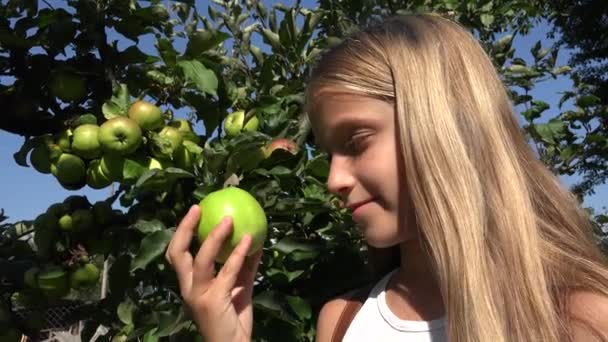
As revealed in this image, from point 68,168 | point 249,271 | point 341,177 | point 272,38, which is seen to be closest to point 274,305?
point 249,271

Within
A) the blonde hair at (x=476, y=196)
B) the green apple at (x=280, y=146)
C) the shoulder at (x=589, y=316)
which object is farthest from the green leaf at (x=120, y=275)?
the shoulder at (x=589, y=316)

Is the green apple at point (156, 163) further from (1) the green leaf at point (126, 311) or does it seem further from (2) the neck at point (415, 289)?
(2) the neck at point (415, 289)

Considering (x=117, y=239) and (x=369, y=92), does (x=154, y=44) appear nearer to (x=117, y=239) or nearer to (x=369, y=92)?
(x=117, y=239)

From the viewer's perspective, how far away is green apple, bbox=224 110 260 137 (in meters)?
1.39

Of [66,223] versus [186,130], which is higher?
[186,130]

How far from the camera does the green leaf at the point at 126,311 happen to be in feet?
4.47

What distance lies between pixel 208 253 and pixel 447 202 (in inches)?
16.4

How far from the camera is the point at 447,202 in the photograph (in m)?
1.06

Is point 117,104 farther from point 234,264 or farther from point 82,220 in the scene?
point 234,264

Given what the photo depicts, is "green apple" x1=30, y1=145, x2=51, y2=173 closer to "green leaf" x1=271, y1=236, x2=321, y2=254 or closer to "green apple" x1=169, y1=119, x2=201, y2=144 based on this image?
"green apple" x1=169, y1=119, x2=201, y2=144

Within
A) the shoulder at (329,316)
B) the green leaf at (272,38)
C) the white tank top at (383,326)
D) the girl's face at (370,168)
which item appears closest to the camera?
the girl's face at (370,168)

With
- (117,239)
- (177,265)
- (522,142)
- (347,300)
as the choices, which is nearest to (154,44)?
(117,239)

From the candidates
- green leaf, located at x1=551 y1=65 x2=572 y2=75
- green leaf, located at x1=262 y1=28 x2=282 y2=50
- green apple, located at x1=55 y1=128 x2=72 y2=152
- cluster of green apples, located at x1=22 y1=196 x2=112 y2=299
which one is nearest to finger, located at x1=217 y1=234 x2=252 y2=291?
cluster of green apples, located at x1=22 y1=196 x2=112 y2=299

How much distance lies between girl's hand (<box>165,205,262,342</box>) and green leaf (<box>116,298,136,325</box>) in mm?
290
